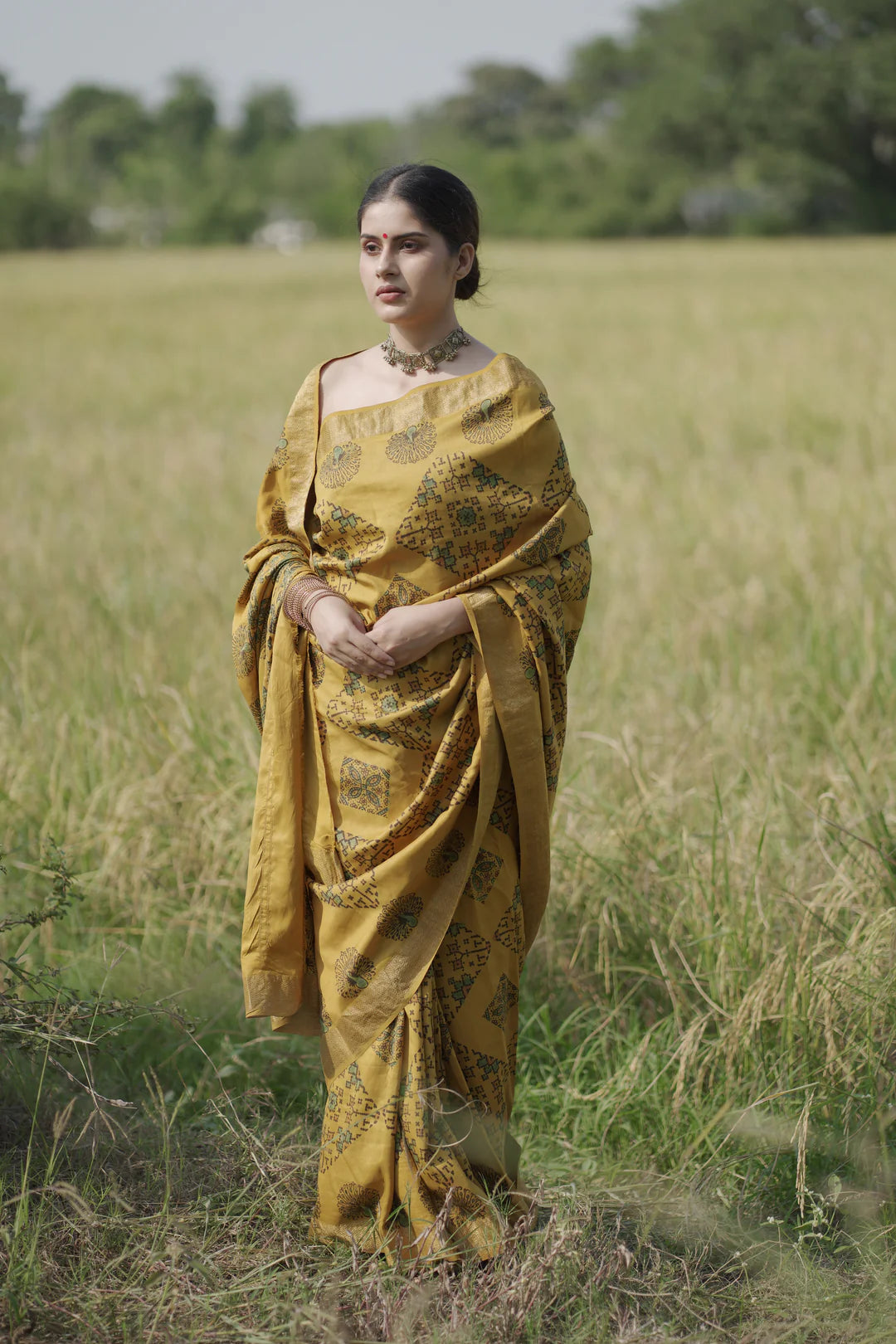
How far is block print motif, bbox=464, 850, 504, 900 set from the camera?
1675 millimetres

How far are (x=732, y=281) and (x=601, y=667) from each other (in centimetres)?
1323

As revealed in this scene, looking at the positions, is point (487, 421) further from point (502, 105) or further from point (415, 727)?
point (502, 105)

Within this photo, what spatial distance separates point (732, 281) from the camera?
1531 cm

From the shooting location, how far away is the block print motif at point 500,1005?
5.55 ft

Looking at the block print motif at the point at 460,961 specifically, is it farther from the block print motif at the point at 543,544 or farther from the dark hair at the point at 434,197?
the dark hair at the point at 434,197

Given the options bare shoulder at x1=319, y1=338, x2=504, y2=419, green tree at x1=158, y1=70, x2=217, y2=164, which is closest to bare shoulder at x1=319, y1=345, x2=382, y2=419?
bare shoulder at x1=319, y1=338, x2=504, y2=419

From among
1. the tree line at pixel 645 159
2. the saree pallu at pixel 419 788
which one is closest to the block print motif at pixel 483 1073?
the saree pallu at pixel 419 788

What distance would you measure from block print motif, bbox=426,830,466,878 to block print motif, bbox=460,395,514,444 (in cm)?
54

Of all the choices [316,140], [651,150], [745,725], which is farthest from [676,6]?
[745,725]

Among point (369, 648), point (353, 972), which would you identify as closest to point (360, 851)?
point (353, 972)

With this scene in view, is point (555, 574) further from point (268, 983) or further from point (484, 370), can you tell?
point (268, 983)

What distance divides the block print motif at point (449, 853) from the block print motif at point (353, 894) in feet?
0.28

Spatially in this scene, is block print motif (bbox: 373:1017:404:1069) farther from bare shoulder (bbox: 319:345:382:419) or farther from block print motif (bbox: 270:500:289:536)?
bare shoulder (bbox: 319:345:382:419)

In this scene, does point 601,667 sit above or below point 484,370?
below
